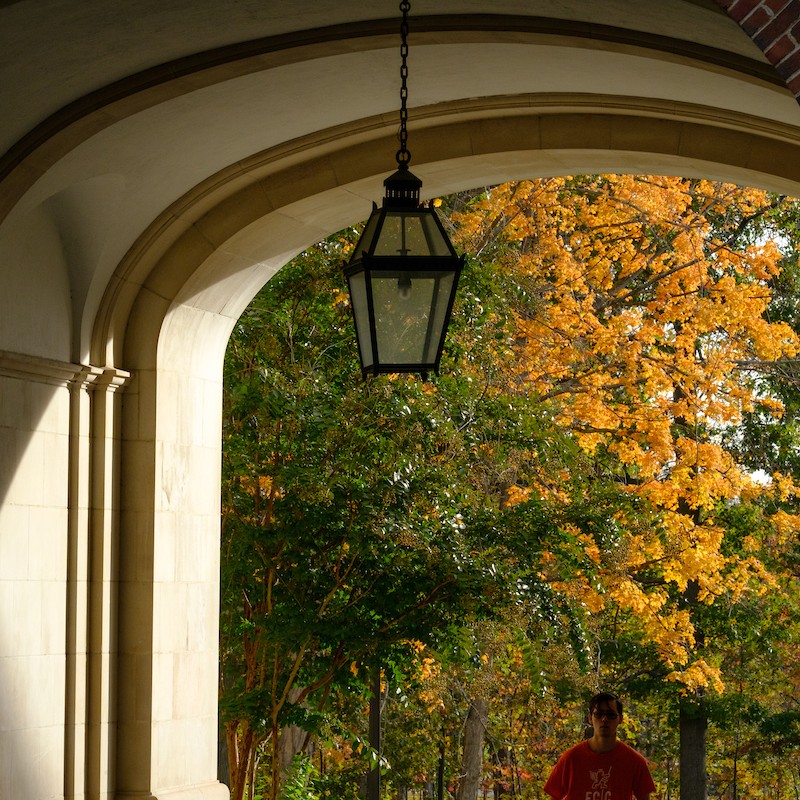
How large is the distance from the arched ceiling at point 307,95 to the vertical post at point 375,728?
364cm

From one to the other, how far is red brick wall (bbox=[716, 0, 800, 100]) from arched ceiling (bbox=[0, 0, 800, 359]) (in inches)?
48.5

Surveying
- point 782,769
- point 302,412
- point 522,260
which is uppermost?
point 522,260

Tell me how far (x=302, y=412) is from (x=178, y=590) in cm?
210

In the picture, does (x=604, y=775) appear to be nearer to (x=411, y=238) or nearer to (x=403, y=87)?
(x=411, y=238)

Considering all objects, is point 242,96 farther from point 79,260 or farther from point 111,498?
point 111,498

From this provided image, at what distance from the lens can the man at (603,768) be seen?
220 inches

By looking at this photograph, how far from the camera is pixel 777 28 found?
330 centimetres

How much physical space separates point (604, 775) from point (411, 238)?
2.80 meters

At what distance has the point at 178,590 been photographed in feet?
23.6

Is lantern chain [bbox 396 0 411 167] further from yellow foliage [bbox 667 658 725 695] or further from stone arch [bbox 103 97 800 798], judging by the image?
yellow foliage [bbox 667 658 725 695]

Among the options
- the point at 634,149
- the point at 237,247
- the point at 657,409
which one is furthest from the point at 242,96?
the point at 657,409

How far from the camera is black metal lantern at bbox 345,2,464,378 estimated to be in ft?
13.9

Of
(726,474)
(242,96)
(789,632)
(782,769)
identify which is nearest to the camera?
(242,96)

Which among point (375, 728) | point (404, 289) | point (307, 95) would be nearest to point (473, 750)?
point (375, 728)
